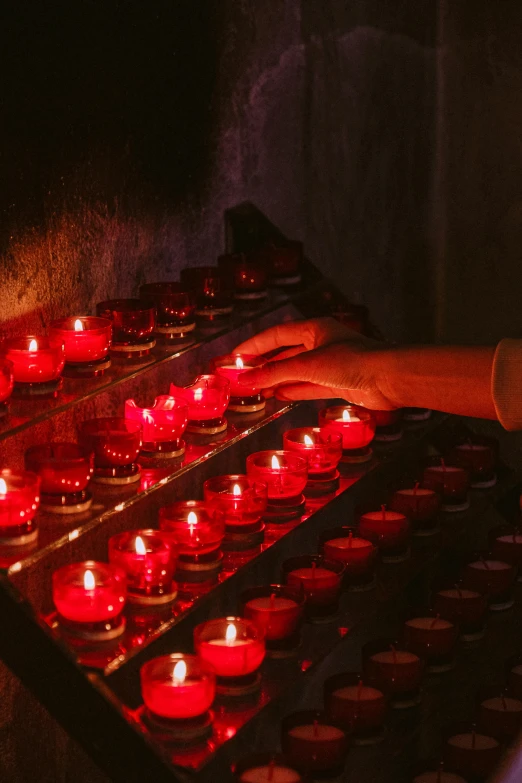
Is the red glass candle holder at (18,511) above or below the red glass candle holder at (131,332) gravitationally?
below

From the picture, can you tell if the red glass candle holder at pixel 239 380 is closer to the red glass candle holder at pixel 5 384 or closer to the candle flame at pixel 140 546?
the candle flame at pixel 140 546

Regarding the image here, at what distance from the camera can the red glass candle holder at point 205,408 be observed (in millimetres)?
2289

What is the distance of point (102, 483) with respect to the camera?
6.66 feet

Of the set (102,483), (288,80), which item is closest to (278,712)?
(102,483)

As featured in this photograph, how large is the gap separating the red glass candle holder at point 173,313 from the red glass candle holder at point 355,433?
47 cm

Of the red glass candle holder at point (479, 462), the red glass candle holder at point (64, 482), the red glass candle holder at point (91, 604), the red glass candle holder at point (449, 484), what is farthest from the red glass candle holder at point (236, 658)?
the red glass candle holder at point (479, 462)

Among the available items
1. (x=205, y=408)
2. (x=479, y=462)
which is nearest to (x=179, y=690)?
(x=205, y=408)

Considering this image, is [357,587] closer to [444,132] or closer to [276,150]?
[276,150]

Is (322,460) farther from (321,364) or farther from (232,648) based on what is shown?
(232,648)

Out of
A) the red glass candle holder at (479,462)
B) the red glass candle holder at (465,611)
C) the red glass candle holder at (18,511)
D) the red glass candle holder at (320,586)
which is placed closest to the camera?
the red glass candle holder at (18,511)

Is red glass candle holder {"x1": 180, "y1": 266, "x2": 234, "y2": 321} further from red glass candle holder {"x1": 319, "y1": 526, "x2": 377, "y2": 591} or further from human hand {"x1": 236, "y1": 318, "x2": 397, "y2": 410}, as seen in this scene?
red glass candle holder {"x1": 319, "y1": 526, "x2": 377, "y2": 591}

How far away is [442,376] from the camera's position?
2.36 metres

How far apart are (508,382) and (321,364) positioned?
38cm

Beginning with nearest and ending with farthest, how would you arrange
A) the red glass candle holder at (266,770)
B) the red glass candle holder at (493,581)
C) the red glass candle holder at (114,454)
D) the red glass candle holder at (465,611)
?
the red glass candle holder at (114,454) < the red glass candle holder at (266,770) < the red glass candle holder at (465,611) < the red glass candle holder at (493,581)
